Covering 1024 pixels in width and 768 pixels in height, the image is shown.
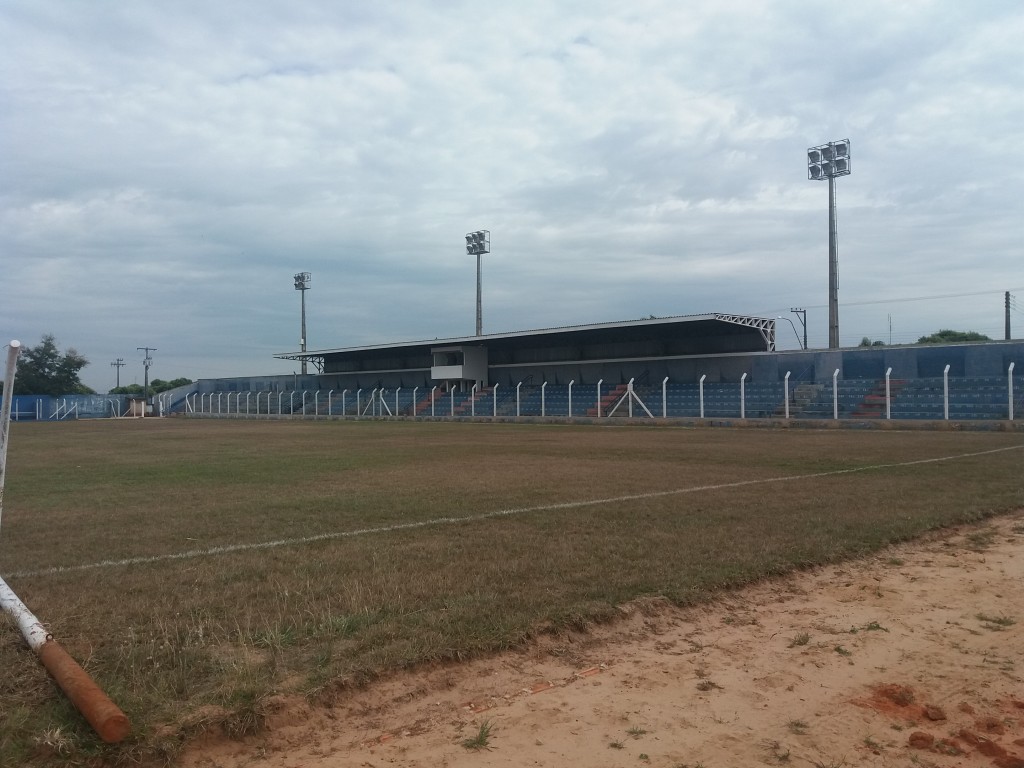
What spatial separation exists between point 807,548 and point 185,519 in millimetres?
7279

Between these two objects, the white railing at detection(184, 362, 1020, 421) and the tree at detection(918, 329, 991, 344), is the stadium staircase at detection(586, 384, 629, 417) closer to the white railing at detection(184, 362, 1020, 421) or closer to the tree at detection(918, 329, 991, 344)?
the white railing at detection(184, 362, 1020, 421)

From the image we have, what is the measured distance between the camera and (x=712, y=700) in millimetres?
4113

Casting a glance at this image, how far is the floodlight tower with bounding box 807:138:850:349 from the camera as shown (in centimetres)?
4553

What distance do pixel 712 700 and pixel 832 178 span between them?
1991 inches

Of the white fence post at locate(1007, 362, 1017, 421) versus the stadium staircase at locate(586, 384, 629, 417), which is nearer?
the white fence post at locate(1007, 362, 1017, 421)

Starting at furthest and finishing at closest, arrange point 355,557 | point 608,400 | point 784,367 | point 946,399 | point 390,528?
point 608,400
point 784,367
point 946,399
point 390,528
point 355,557

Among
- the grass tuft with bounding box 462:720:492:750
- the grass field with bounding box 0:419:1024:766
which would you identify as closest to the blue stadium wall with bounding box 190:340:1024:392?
the grass field with bounding box 0:419:1024:766

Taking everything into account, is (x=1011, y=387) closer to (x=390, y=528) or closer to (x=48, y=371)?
(x=390, y=528)

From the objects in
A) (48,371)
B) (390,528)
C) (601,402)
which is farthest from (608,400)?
(48,371)

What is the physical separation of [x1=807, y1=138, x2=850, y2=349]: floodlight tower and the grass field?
101 feet

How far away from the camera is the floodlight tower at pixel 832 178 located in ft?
149

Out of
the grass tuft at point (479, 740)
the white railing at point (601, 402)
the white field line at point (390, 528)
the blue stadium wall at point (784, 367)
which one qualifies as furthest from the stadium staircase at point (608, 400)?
the grass tuft at point (479, 740)

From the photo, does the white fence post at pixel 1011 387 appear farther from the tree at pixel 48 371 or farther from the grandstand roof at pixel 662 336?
the tree at pixel 48 371

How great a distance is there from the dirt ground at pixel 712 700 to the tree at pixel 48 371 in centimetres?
9375
